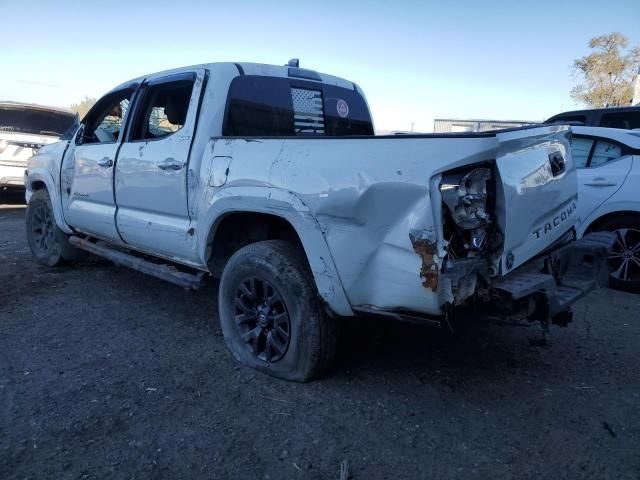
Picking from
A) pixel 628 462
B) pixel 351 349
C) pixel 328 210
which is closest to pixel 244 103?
pixel 328 210

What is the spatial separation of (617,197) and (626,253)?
585 millimetres

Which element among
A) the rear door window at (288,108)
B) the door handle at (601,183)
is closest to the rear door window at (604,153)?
the door handle at (601,183)

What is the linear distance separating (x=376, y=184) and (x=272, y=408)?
139 cm

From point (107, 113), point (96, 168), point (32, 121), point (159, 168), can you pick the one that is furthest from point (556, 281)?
point (32, 121)

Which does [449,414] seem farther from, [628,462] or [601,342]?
[601,342]

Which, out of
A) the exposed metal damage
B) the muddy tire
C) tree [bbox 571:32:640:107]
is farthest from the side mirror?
tree [bbox 571:32:640:107]

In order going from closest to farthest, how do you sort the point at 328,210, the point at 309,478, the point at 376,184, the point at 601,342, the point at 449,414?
the point at 309,478 < the point at 376,184 < the point at 328,210 < the point at 449,414 < the point at 601,342

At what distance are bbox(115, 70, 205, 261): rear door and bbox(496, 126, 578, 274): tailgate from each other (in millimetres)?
2106

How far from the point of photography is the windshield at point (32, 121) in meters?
9.38

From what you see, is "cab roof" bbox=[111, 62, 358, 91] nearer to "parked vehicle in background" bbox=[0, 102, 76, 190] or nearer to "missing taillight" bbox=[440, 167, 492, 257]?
"missing taillight" bbox=[440, 167, 492, 257]

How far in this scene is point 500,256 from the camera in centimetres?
247

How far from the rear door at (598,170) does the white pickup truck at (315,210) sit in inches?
83.3

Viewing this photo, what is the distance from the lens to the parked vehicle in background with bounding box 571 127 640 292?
5102 millimetres

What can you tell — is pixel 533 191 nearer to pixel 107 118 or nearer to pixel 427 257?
pixel 427 257
